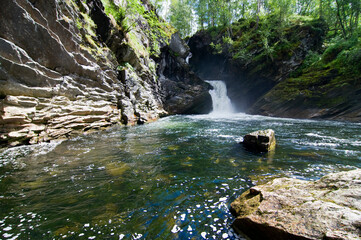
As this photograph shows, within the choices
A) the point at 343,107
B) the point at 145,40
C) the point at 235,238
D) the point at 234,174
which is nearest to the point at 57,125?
the point at 234,174

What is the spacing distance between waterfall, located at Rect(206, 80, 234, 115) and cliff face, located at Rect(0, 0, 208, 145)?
59.4 feet

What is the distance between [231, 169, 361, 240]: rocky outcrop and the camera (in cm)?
199

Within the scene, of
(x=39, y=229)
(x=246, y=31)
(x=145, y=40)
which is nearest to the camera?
(x=39, y=229)

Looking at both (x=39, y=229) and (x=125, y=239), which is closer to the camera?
(x=125, y=239)

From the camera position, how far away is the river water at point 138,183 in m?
2.80

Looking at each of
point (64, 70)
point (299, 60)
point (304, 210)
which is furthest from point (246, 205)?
point (299, 60)

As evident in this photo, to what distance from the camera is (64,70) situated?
33.1 ft

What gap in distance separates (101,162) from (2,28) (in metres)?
7.52

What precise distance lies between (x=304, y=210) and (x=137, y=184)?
3.53m

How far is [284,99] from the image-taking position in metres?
21.3

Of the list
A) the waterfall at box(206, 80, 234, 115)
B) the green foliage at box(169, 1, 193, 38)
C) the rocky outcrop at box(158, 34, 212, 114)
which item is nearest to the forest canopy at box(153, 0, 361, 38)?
the green foliage at box(169, 1, 193, 38)

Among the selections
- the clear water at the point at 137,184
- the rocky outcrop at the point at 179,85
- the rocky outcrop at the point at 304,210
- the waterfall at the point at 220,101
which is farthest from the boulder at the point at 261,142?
the waterfall at the point at 220,101

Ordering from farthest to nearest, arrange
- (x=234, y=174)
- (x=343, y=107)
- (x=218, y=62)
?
1. (x=218, y=62)
2. (x=343, y=107)
3. (x=234, y=174)

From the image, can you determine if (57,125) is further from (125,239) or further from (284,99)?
(284,99)
